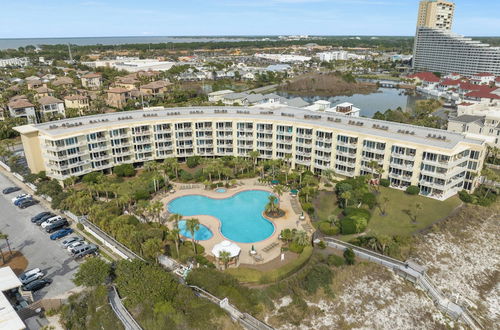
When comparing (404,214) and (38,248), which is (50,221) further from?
(404,214)

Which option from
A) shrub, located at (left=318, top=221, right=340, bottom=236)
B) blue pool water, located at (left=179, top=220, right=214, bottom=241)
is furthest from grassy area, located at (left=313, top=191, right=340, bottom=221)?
blue pool water, located at (left=179, top=220, right=214, bottom=241)

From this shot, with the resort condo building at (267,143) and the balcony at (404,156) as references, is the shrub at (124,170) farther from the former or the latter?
the balcony at (404,156)

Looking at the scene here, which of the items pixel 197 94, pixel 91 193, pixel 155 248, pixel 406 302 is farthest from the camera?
pixel 197 94

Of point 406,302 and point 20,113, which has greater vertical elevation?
point 20,113

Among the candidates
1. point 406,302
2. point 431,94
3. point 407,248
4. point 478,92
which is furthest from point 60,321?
point 431,94

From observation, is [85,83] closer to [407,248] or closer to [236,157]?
[236,157]

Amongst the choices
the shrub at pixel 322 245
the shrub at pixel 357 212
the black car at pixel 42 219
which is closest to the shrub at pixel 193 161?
the black car at pixel 42 219

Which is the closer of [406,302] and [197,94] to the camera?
[406,302]
